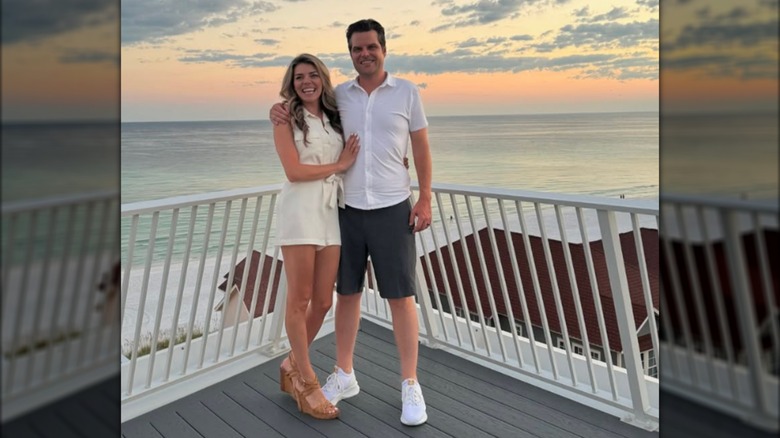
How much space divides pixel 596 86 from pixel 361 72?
15910 millimetres

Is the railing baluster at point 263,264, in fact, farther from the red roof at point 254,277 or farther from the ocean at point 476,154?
the ocean at point 476,154

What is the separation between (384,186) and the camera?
2578mm

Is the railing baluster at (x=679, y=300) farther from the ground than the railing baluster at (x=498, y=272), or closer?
farther from the ground

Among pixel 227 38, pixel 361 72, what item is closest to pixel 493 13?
pixel 227 38

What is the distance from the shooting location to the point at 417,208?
8.63 ft

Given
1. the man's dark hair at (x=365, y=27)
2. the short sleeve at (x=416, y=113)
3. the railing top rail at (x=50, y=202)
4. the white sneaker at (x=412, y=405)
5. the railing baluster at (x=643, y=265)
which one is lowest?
the white sneaker at (x=412, y=405)

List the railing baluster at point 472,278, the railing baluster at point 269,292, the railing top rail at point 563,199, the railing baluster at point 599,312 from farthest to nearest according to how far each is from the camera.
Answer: the railing baluster at point 269,292 < the railing baluster at point 472,278 < the railing baluster at point 599,312 < the railing top rail at point 563,199

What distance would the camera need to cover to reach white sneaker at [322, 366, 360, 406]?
2.88m

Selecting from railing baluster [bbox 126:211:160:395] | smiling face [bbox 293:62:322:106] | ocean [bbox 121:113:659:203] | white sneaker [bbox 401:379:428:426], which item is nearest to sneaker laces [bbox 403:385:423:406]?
white sneaker [bbox 401:379:428:426]

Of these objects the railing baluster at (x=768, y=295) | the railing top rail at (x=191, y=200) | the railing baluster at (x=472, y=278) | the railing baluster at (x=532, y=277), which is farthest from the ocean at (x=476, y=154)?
the railing baluster at (x=768, y=295)

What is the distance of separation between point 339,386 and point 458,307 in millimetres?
1223

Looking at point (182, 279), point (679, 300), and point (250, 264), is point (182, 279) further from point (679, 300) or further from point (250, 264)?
point (679, 300)

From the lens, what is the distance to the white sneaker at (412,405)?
2.66 metres

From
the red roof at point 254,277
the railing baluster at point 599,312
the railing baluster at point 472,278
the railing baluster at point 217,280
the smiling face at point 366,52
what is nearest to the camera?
the smiling face at point 366,52
